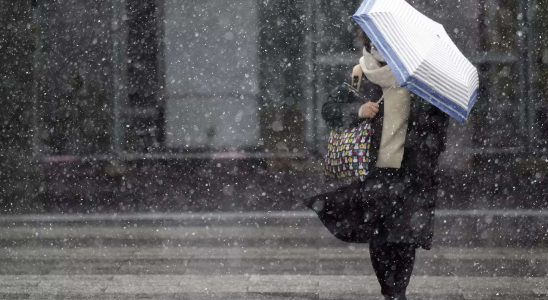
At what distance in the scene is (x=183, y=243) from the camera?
8.00m

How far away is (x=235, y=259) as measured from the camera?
23.5ft

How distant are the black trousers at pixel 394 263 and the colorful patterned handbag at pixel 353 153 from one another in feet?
1.41

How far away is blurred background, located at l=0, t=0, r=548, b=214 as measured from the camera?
10.6 meters

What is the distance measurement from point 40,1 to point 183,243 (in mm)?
4685

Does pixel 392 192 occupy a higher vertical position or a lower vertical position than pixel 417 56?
lower

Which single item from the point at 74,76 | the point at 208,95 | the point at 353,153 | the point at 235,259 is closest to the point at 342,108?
the point at 353,153

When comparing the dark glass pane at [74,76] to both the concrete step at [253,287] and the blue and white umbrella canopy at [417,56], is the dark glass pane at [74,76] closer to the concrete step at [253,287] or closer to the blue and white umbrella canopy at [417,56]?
the concrete step at [253,287]

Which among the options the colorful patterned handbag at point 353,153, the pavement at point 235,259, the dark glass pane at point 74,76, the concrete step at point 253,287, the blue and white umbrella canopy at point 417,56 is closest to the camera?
the blue and white umbrella canopy at point 417,56

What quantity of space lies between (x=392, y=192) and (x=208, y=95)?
6652mm

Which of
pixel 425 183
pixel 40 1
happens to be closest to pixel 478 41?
pixel 40 1

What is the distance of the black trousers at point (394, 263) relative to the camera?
4828 mm

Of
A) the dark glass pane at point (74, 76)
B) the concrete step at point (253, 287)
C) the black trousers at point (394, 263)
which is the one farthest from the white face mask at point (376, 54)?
the dark glass pane at point (74, 76)

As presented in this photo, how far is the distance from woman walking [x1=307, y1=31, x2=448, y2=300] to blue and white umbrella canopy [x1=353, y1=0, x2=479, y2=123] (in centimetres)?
24

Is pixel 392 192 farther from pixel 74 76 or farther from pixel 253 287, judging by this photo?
pixel 74 76
